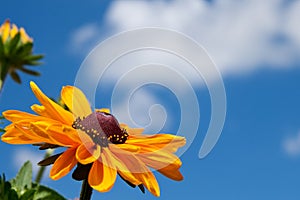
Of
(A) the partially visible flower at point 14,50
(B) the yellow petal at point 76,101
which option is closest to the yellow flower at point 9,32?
(A) the partially visible flower at point 14,50

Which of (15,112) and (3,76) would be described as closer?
(15,112)

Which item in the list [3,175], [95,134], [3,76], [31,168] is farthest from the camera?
[3,76]

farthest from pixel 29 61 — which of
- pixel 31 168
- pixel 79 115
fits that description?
pixel 31 168

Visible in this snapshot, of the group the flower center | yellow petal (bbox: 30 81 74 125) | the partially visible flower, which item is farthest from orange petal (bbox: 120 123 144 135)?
the partially visible flower

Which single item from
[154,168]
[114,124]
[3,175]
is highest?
[114,124]

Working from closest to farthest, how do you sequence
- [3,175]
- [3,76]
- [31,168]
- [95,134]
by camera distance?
[3,175] → [31,168] → [95,134] → [3,76]

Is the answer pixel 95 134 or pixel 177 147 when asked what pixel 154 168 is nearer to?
pixel 177 147
